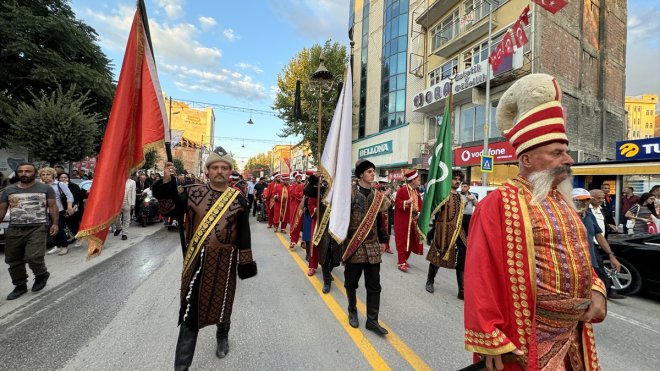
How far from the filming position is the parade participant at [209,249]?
2.65 meters

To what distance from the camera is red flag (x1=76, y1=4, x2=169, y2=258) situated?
217 centimetres

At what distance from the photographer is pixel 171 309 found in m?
4.11

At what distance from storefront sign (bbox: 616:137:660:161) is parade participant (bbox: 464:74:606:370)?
13364mm

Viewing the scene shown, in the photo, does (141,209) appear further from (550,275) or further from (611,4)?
(611,4)

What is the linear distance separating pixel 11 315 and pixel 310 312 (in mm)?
3487

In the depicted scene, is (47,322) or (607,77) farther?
(607,77)

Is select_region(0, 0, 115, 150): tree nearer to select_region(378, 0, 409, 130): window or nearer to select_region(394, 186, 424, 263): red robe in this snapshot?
select_region(394, 186, 424, 263): red robe

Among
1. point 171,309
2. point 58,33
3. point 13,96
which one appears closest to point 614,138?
point 171,309

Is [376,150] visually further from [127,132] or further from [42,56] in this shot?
[127,132]

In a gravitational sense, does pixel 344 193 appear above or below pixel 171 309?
above

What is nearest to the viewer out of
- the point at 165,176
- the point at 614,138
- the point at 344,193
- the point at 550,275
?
the point at 550,275

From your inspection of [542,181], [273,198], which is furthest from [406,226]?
[273,198]

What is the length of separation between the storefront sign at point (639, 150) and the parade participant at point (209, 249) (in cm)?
1412

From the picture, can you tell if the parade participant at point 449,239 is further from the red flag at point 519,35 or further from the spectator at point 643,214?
the red flag at point 519,35
